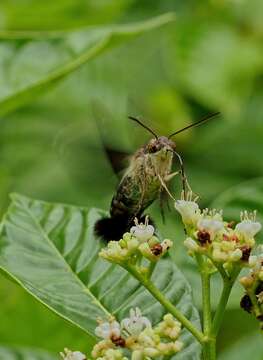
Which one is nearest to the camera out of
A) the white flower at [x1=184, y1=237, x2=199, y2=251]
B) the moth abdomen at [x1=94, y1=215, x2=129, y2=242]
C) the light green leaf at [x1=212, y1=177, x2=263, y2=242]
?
the white flower at [x1=184, y1=237, x2=199, y2=251]

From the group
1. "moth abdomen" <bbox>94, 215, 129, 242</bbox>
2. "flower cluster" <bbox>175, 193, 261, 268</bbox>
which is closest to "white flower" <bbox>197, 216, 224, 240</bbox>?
"flower cluster" <bbox>175, 193, 261, 268</bbox>

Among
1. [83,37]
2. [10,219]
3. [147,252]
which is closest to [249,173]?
[83,37]

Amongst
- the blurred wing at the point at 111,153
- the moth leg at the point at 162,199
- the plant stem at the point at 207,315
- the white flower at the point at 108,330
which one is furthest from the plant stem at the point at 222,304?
the blurred wing at the point at 111,153

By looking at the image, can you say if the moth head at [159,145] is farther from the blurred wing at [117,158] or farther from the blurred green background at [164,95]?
the blurred green background at [164,95]

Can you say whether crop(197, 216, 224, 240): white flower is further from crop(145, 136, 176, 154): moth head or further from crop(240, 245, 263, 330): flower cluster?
crop(145, 136, 176, 154): moth head

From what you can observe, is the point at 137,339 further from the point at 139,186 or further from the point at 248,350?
the point at 248,350

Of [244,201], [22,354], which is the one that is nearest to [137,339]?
[22,354]

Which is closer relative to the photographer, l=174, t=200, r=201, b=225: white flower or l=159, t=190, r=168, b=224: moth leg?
l=174, t=200, r=201, b=225: white flower
